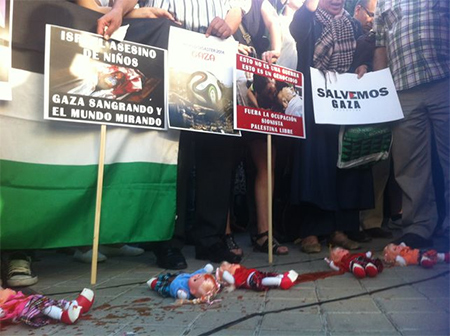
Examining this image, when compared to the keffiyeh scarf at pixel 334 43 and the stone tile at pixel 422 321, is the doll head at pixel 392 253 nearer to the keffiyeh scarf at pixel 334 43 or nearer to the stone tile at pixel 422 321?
the stone tile at pixel 422 321

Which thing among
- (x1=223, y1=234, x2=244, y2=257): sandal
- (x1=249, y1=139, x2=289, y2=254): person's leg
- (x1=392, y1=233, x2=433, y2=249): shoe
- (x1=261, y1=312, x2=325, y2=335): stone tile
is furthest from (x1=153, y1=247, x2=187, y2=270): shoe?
(x1=392, y1=233, x2=433, y2=249): shoe

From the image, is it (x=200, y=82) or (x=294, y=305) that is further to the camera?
(x=200, y=82)

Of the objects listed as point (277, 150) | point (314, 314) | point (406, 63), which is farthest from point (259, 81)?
point (314, 314)

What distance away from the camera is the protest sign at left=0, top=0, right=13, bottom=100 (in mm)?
2125

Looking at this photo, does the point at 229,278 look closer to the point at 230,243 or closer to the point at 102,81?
the point at 230,243

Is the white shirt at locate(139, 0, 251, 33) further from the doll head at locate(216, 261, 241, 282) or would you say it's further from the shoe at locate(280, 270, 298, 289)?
the shoe at locate(280, 270, 298, 289)

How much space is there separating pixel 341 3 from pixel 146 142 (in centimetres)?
193

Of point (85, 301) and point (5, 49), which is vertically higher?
point (5, 49)

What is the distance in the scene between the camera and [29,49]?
229 cm

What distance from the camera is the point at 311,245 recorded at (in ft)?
10.4

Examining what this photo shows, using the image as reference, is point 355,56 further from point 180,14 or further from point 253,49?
point 180,14

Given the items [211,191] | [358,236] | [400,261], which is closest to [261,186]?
[211,191]

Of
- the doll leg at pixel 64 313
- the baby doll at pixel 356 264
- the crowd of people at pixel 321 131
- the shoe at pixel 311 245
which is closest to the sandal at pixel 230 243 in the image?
the crowd of people at pixel 321 131

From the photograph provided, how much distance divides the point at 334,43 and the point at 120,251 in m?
2.30
